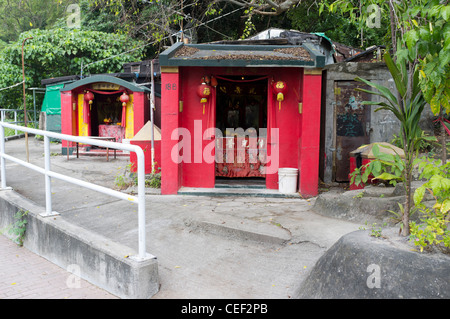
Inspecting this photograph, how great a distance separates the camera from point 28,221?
5121 millimetres

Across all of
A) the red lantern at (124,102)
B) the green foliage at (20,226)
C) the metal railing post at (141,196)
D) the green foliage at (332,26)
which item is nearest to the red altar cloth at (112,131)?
the red lantern at (124,102)

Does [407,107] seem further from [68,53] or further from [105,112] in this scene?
[68,53]

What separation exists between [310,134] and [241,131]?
2.73 meters

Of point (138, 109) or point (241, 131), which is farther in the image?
point (138, 109)

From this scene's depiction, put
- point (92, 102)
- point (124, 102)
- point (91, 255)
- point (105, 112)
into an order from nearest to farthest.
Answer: point (91, 255), point (124, 102), point (92, 102), point (105, 112)

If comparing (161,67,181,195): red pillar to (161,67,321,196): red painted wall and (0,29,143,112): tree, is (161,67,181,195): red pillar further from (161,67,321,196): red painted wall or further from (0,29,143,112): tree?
(0,29,143,112): tree

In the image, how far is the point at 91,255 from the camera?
3.99 metres

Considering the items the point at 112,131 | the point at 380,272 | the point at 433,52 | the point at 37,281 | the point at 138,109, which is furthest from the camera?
the point at 112,131

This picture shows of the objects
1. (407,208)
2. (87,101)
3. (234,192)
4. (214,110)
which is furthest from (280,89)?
(87,101)

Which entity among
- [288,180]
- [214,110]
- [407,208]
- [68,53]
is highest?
[68,53]

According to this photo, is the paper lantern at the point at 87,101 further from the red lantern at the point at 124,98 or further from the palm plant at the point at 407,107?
the palm plant at the point at 407,107

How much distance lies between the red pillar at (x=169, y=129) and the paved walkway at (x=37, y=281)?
3.21 m

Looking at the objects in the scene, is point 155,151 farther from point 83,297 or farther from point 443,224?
point 443,224

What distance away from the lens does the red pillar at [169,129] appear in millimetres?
7738
